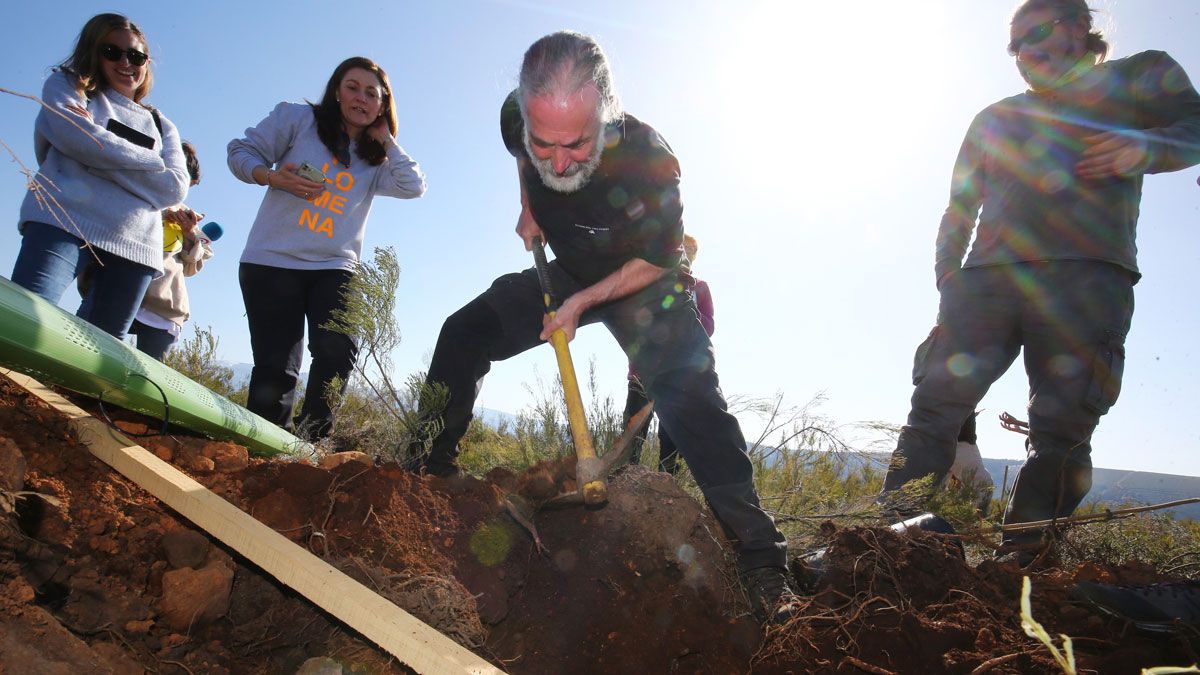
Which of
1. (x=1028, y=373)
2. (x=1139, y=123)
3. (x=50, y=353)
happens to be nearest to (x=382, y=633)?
(x=50, y=353)

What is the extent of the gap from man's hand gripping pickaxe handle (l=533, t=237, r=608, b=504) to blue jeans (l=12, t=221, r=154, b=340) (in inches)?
69.4

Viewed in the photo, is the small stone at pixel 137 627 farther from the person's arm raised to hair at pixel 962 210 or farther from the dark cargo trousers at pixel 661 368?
the person's arm raised to hair at pixel 962 210

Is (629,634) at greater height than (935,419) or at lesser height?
lesser

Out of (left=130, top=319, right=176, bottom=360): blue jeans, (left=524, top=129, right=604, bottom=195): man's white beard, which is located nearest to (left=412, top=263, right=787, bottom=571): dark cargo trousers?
(left=524, top=129, right=604, bottom=195): man's white beard

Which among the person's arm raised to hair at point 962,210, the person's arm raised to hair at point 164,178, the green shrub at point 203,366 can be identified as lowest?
the green shrub at point 203,366

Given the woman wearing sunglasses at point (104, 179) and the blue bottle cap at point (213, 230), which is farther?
the blue bottle cap at point (213, 230)

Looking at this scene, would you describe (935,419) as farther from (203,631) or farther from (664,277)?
(203,631)

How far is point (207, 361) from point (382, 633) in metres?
5.78

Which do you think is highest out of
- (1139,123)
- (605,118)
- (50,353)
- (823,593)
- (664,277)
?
(1139,123)

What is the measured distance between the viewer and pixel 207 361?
6277mm

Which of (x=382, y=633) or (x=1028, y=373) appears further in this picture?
(x=1028, y=373)

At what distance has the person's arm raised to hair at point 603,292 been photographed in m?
2.58

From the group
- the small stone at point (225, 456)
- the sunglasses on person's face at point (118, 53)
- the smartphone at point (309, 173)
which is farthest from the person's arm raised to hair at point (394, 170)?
the small stone at point (225, 456)

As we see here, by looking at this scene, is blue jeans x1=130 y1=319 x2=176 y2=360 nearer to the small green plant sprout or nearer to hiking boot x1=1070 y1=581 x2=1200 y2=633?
the small green plant sprout
